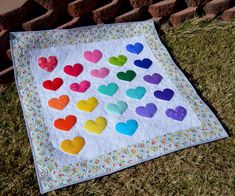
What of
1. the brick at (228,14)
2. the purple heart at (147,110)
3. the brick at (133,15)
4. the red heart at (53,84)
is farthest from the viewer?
the brick at (228,14)

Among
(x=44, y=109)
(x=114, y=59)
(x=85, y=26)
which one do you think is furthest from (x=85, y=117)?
(x=85, y=26)

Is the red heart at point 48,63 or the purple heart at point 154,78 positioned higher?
the red heart at point 48,63

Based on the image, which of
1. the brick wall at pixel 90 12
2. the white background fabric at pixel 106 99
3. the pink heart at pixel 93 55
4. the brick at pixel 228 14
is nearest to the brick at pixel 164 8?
the brick wall at pixel 90 12

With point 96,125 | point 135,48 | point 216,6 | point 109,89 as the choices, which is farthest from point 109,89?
point 216,6

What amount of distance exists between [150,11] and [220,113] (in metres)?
0.75

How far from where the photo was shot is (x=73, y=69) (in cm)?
206

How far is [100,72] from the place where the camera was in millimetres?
2061

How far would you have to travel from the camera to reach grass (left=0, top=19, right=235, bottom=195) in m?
1.62

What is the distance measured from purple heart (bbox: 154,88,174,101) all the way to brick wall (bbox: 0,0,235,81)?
52cm

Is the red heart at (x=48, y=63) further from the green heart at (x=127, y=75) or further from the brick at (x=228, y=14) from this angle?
the brick at (x=228, y=14)

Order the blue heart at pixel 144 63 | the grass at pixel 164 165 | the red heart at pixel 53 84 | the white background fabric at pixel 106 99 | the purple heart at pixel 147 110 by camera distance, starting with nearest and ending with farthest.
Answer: the grass at pixel 164 165, the white background fabric at pixel 106 99, the purple heart at pixel 147 110, the red heart at pixel 53 84, the blue heart at pixel 144 63

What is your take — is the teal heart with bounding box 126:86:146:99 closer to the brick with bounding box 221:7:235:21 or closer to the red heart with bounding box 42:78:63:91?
the red heart with bounding box 42:78:63:91

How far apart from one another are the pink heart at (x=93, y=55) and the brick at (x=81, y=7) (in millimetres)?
210

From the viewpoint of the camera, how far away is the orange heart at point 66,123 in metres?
1.80
